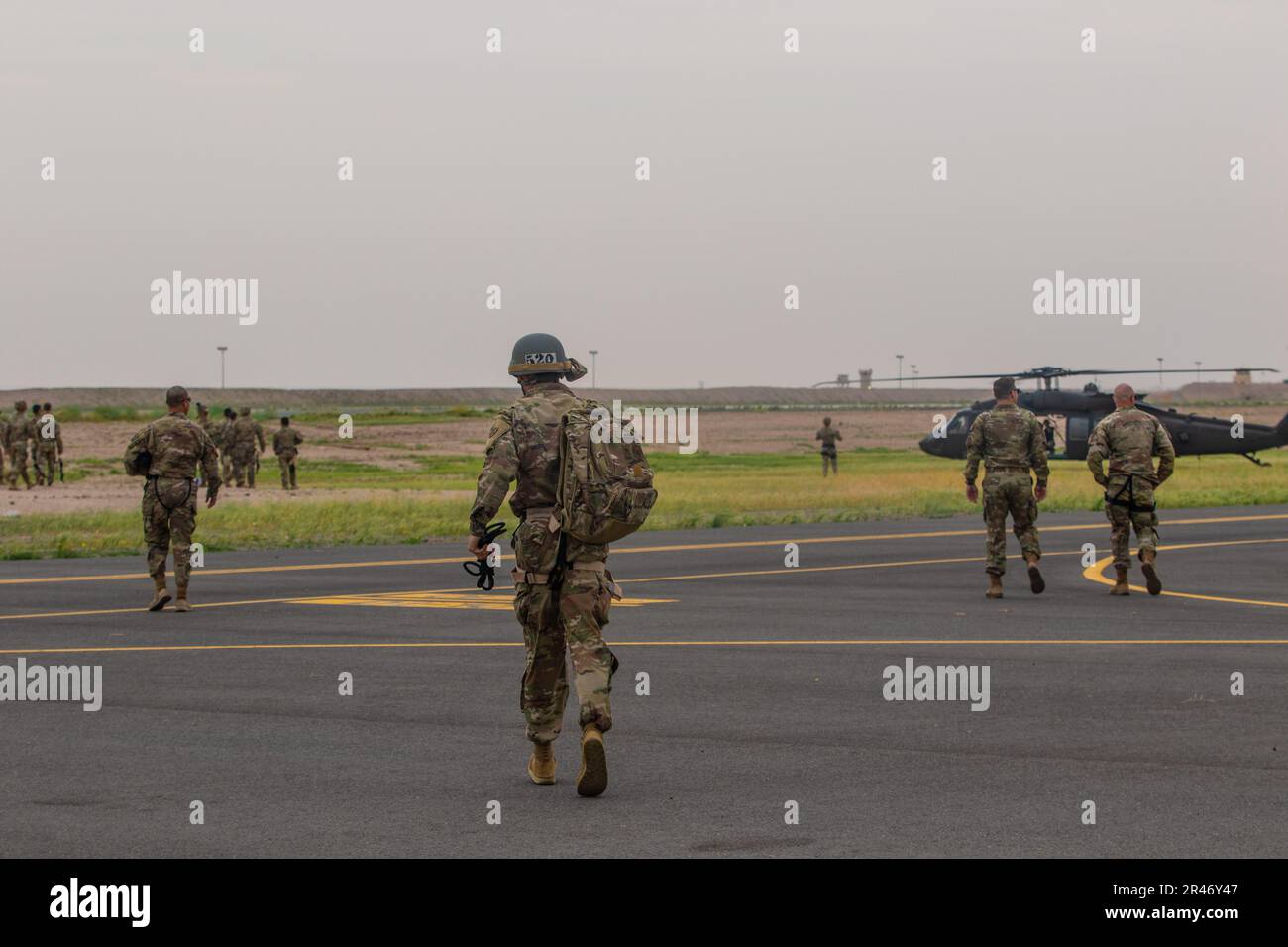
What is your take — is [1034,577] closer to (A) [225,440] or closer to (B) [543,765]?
(B) [543,765]

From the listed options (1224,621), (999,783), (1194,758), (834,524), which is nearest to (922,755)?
(999,783)

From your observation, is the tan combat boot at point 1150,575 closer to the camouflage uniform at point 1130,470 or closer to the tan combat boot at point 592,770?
the camouflage uniform at point 1130,470

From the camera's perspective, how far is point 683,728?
33.6 feet

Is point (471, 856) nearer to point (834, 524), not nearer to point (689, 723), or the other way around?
point (689, 723)

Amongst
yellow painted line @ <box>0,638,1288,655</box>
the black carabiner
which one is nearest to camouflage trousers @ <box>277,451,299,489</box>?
yellow painted line @ <box>0,638,1288,655</box>

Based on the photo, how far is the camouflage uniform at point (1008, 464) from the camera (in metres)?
18.0

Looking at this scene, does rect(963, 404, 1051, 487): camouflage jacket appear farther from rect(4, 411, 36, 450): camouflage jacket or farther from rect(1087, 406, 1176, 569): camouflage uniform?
rect(4, 411, 36, 450): camouflage jacket

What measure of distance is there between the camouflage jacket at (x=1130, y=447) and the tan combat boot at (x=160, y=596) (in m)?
9.61

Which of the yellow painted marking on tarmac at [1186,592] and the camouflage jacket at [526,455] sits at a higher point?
the camouflage jacket at [526,455]

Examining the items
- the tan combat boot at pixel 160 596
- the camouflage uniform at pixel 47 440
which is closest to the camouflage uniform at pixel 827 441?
the camouflage uniform at pixel 47 440

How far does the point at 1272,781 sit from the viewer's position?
27.7ft

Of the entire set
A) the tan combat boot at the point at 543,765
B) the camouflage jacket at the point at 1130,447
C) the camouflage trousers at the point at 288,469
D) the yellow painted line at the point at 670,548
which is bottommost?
the yellow painted line at the point at 670,548

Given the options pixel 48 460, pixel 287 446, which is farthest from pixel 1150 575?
pixel 48 460

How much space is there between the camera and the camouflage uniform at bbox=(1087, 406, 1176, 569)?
723 inches
